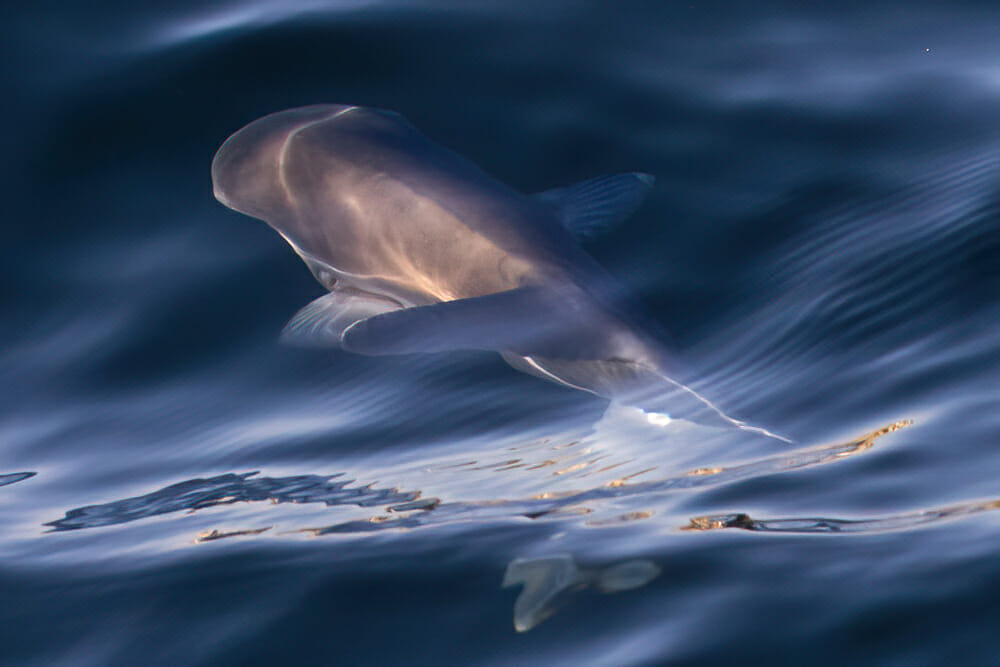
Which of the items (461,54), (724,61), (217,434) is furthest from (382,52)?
(217,434)

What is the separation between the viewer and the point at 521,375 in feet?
12.0

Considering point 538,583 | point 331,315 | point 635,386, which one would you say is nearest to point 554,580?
point 538,583

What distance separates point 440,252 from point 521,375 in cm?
46

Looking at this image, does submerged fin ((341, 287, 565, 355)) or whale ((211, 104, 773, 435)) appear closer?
submerged fin ((341, 287, 565, 355))

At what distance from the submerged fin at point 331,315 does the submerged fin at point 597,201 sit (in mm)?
628

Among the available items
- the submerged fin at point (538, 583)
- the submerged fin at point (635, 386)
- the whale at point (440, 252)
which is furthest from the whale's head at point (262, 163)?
the submerged fin at point (538, 583)

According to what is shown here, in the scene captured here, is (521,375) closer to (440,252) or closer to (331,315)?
(440,252)

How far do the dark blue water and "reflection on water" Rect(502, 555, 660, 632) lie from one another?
0.01 meters

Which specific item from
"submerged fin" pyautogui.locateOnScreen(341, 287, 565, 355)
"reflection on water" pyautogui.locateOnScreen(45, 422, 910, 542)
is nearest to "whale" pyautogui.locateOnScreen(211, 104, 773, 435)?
"submerged fin" pyautogui.locateOnScreen(341, 287, 565, 355)

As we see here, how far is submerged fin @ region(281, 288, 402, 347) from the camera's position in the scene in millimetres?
3906

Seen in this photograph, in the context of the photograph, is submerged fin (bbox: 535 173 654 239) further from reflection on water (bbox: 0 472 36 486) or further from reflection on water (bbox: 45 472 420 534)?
reflection on water (bbox: 0 472 36 486)

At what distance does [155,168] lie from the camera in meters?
4.73

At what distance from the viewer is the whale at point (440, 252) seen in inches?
135

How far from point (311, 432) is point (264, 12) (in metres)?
2.65
